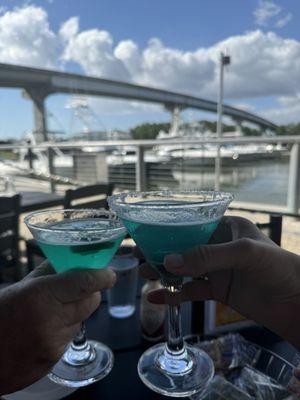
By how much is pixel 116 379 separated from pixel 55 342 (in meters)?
0.27

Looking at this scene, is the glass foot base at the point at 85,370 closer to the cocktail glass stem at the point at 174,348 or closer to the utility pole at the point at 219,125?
the cocktail glass stem at the point at 174,348

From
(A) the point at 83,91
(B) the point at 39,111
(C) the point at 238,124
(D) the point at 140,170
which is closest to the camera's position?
(D) the point at 140,170

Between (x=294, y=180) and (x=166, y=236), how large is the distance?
3.74 meters

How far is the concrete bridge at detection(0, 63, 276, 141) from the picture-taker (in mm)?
20250

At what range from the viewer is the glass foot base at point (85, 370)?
827mm

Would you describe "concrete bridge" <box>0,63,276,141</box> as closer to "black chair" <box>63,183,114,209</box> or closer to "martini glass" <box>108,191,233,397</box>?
"black chair" <box>63,183,114,209</box>

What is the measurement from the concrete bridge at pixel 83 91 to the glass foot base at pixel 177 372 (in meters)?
18.1

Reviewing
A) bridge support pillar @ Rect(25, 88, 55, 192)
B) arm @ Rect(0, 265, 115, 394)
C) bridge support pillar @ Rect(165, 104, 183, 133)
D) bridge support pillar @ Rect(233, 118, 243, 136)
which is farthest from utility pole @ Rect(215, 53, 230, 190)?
bridge support pillar @ Rect(233, 118, 243, 136)

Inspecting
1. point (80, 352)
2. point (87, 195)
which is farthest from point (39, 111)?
point (80, 352)

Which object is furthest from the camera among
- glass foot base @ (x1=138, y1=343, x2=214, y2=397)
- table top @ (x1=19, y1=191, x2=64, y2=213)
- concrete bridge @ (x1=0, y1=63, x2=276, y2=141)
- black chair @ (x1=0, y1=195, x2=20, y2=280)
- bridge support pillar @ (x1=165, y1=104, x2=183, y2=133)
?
bridge support pillar @ (x1=165, y1=104, x2=183, y2=133)

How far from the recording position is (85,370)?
0.87 m

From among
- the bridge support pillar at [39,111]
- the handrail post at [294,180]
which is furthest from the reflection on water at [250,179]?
the bridge support pillar at [39,111]

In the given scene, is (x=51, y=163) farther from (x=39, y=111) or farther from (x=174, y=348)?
(x=39, y=111)

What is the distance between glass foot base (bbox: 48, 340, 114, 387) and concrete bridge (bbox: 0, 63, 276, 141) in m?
18.0
